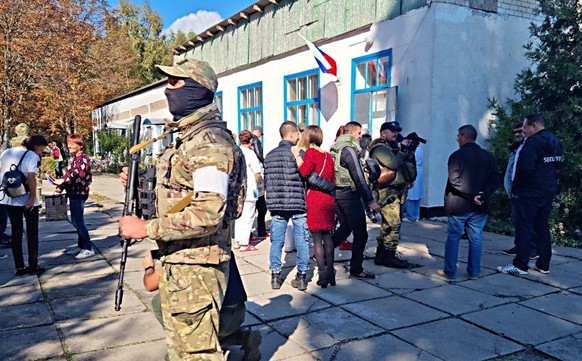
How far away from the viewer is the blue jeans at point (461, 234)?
17.4 ft

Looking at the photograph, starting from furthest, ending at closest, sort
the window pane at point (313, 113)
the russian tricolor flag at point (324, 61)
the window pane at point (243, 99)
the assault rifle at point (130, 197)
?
the window pane at point (243, 99), the window pane at point (313, 113), the russian tricolor flag at point (324, 61), the assault rifle at point (130, 197)

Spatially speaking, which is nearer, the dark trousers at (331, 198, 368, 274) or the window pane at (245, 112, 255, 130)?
the dark trousers at (331, 198, 368, 274)

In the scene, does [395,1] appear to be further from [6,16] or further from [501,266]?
[6,16]

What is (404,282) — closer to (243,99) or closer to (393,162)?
(393,162)

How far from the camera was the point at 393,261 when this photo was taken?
594 centimetres

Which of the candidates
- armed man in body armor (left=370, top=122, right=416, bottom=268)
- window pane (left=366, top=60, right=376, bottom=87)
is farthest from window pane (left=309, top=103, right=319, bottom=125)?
armed man in body armor (left=370, top=122, right=416, bottom=268)

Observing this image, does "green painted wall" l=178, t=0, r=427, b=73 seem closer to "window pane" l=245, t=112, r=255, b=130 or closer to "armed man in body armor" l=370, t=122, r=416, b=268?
"window pane" l=245, t=112, r=255, b=130

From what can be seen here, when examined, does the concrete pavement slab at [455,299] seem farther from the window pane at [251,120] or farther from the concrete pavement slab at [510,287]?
the window pane at [251,120]

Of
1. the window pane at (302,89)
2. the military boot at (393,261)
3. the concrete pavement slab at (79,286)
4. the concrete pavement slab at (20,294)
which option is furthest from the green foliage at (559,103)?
the concrete pavement slab at (20,294)

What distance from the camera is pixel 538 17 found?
10305mm

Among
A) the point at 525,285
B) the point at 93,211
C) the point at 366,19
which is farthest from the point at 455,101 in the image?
the point at 93,211

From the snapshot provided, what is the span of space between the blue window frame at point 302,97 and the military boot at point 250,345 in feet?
32.8

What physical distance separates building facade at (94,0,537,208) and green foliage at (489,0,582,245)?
69cm

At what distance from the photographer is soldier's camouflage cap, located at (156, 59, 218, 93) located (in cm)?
238
